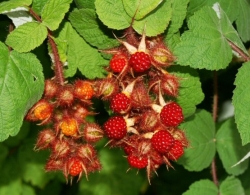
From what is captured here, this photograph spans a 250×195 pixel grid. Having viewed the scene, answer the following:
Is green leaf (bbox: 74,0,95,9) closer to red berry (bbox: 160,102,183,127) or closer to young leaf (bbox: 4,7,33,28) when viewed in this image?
young leaf (bbox: 4,7,33,28)

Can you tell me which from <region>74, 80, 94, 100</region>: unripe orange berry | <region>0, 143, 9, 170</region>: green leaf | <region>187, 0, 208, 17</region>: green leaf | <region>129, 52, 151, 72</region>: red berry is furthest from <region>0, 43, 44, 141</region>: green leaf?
<region>0, 143, 9, 170</region>: green leaf

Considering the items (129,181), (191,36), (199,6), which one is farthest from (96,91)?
(129,181)

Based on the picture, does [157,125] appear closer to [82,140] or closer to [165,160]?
[165,160]

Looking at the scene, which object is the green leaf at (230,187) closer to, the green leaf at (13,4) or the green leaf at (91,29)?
the green leaf at (91,29)

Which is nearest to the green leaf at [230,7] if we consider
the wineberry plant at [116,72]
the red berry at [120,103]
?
the wineberry plant at [116,72]

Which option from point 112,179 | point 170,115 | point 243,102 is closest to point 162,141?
point 170,115
